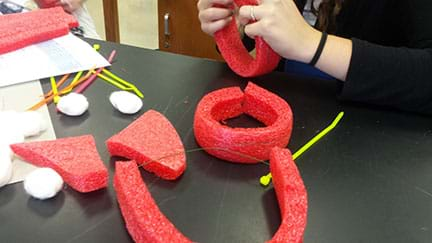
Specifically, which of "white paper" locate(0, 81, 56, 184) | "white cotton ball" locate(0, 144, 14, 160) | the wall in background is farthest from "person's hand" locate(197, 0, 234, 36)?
the wall in background

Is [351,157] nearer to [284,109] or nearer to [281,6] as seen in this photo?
[284,109]

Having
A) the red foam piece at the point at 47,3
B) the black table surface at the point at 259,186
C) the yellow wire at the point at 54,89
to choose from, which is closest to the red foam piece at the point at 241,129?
the black table surface at the point at 259,186

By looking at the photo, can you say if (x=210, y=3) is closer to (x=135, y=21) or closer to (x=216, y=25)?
(x=216, y=25)

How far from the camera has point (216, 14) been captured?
83 centimetres

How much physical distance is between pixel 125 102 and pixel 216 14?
0.27 meters

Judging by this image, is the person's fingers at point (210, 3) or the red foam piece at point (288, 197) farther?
the person's fingers at point (210, 3)

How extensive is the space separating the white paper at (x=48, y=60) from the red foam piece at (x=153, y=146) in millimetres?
233

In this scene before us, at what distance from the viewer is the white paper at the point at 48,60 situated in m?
0.77

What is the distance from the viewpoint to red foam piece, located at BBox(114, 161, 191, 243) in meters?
0.46

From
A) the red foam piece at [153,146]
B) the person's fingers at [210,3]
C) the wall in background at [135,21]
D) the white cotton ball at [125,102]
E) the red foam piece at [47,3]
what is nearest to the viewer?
the red foam piece at [153,146]

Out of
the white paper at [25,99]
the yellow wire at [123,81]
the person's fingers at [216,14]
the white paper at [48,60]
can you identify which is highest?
the person's fingers at [216,14]

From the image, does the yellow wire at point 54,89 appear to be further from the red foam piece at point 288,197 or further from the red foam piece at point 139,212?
A: the red foam piece at point 288,197

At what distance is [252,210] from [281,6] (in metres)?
0.36

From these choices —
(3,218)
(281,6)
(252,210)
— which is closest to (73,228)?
(3,218)
